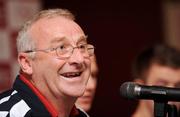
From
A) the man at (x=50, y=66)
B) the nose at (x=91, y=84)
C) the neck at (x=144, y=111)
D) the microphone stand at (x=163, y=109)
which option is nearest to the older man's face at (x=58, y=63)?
the man at (x=50, y=66)

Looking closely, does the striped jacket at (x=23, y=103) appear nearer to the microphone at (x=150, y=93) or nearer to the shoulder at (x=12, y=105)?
the shoulder at (x=12, y=105)

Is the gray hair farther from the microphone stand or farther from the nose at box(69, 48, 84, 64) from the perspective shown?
the microphone stand

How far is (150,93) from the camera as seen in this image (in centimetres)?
196

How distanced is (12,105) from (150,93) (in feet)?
1.57

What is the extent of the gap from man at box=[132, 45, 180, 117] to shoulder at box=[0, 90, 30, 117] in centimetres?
89

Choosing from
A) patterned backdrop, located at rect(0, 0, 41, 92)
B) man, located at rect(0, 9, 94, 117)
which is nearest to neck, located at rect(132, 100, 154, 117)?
man, located at rect(0, 9, 94, 117)

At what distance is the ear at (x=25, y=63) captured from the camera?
2215mm

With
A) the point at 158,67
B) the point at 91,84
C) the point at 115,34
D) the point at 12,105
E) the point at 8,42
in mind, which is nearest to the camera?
the point at 12,105

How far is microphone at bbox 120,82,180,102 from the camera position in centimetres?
195

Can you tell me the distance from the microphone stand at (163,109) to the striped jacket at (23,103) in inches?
15.3

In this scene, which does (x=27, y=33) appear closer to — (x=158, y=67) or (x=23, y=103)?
(x=23, y=103)

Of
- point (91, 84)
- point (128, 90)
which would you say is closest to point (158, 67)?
point (91, 84)

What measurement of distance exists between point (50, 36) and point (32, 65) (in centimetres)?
13

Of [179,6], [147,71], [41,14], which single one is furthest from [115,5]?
[41,14]
